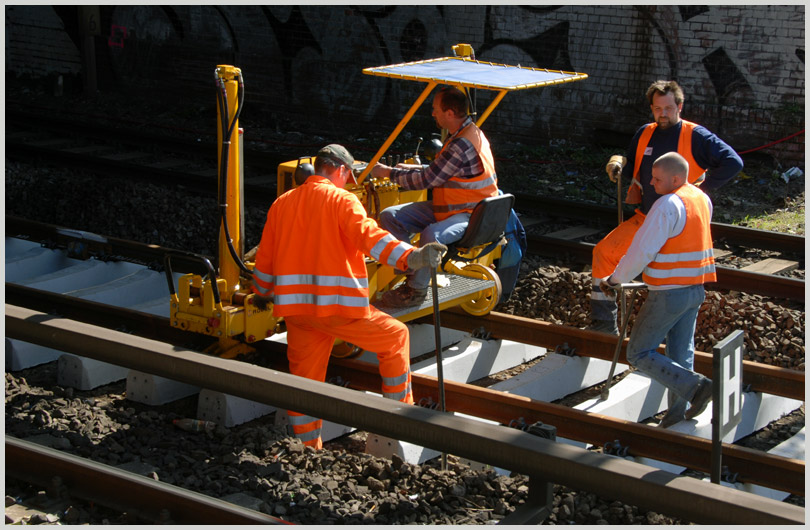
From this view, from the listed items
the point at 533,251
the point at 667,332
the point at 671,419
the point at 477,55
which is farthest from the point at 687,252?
the point at 477,55

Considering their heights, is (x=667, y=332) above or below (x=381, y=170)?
below

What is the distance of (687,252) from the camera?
234 inches

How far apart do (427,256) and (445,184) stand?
1.65 m

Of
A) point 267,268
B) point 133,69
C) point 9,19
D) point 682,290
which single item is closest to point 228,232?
point 267,268

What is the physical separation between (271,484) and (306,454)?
47 centimetres

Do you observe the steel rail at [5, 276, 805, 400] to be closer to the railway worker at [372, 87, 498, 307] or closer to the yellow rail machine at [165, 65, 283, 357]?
the yellow rail machine at [165, 65, 283, 357]

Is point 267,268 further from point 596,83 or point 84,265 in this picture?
point 596,83

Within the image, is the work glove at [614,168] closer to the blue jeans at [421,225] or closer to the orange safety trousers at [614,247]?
the orange safety trousers at [614,247]

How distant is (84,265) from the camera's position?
9141 mm

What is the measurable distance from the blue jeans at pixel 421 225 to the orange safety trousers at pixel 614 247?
1.13 meters

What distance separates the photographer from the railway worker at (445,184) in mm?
6945

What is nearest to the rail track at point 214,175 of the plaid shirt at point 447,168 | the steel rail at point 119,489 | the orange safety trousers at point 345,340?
the plaid shirt at point 447,168

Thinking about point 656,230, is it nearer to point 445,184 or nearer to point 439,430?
point 445,184

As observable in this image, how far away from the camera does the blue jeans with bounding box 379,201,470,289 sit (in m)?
6.96
